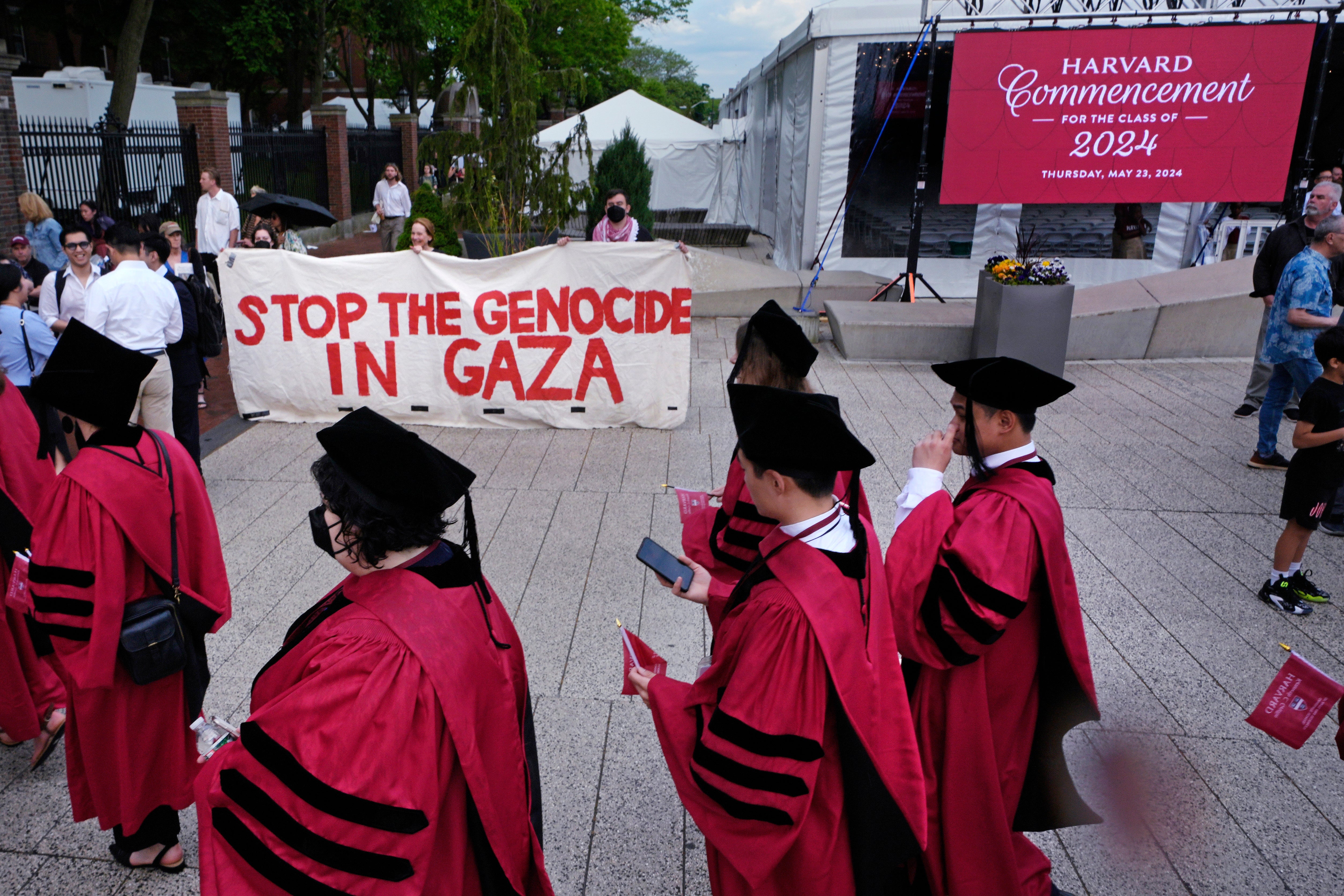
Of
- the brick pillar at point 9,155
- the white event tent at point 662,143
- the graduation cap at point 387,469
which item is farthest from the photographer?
the white event tent at point 662,143

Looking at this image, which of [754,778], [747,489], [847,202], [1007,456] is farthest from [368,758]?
[847,202]

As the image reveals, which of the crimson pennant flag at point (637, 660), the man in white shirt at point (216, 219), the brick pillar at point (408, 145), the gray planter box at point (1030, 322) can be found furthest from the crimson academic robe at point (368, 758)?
the brick pillar at point (408, 145)

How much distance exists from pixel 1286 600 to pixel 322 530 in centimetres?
525

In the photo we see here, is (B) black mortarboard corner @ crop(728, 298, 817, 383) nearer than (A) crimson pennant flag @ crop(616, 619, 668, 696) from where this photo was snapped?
No

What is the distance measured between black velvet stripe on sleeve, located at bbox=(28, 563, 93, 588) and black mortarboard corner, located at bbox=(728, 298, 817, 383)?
2.18 meters

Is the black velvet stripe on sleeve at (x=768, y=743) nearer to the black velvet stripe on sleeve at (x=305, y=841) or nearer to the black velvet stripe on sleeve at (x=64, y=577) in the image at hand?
the black velvet stripe on sleeve at (x=305, y=841)

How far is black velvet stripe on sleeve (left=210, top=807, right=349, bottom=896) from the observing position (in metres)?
1.95

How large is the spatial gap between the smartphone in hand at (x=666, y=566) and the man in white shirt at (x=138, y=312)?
4.58 meters

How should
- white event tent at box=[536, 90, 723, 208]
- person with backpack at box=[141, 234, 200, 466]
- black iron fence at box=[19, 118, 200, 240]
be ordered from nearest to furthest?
person with backpack at box=[141, 234, 200, 466] → black iron fence at box=[19, 118, 200, 240] → white event tent at box=[536, 90, 723, 208]

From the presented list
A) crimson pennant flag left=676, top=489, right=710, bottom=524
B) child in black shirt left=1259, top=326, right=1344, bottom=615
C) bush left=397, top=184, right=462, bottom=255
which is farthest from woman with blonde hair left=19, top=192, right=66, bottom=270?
child in black shirt left=1259, top=326, right=1344, bottom=615

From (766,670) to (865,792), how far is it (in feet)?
1.30

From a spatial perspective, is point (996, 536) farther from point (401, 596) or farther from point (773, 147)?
point (773, 147)

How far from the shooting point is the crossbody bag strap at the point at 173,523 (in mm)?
3096

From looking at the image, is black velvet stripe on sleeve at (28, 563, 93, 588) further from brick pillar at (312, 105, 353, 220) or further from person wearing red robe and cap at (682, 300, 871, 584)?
brick pillar at (312, 105, 353, 220)
